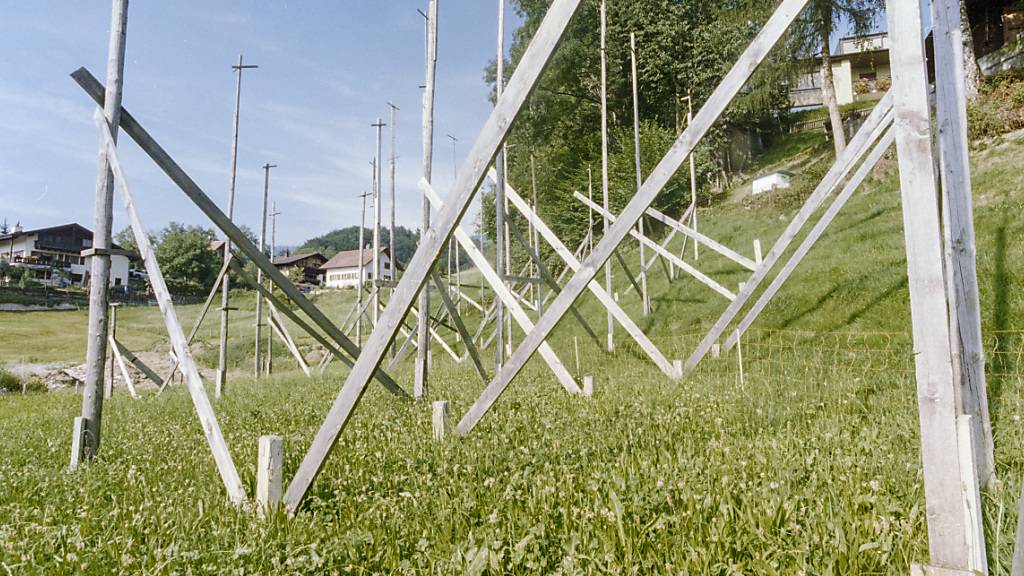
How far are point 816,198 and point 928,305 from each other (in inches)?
229

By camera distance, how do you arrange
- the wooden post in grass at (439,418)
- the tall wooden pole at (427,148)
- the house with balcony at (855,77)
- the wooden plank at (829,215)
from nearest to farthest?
the wooden post in grass at (439,418)
the wooden plank at (829,215)
the tall wooden pole at (427,148)
the house with balcony at (855,77)

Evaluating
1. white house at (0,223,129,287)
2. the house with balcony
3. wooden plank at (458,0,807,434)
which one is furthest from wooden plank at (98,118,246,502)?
white house at (0,223,129,287)

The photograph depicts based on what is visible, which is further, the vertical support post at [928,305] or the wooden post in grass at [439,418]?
the wooden post in grass at [439,418]

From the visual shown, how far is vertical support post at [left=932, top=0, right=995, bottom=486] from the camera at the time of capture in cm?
315

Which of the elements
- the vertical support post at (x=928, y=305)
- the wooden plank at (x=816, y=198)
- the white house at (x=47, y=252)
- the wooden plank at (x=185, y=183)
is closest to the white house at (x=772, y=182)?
the wooden plank at (x=816, y=198)

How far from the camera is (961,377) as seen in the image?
307cm

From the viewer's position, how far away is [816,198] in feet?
24.3

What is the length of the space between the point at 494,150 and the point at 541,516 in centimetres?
209

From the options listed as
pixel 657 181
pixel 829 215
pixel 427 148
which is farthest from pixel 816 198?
pixel 427 148

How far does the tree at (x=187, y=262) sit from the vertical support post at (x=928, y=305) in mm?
62904

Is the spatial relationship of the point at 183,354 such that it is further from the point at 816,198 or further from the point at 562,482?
the point at 816,198

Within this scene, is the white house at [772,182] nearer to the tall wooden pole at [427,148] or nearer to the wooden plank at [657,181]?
the tall wooden pole at [427,148]

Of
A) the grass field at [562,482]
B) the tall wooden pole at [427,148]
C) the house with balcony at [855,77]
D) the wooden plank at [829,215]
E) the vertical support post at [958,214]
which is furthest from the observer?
the house with balcony at [855,77]

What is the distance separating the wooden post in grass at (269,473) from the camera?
345 cm
